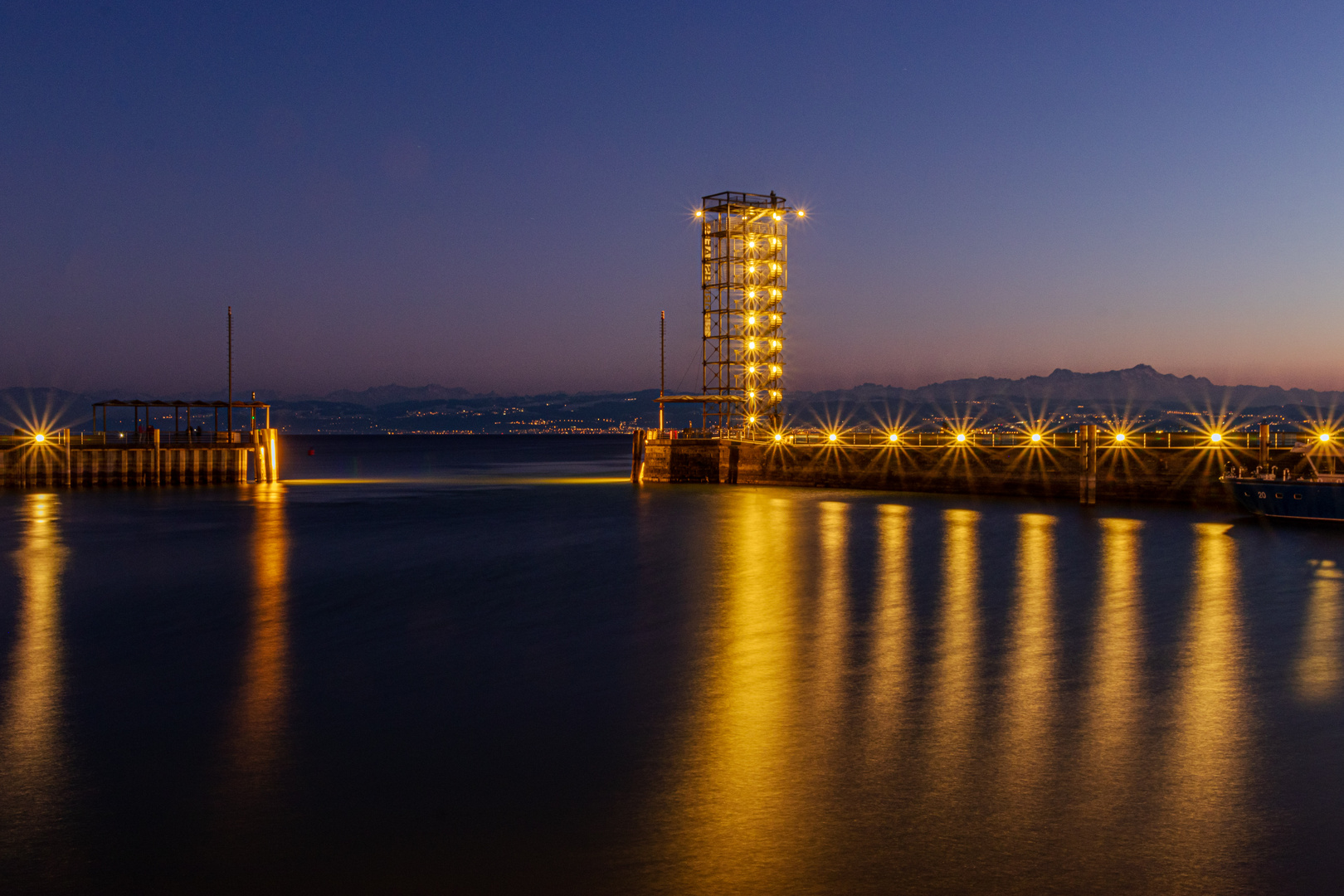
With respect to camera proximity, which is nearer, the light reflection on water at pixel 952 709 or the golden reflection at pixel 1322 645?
the light reflection on water at pixel 952 709

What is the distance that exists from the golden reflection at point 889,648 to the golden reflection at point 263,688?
7509mm

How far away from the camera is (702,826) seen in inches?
424

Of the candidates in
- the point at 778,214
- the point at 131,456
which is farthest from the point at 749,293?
the point at 131,456

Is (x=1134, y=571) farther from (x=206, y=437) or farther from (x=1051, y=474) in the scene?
(x=206, y=437)

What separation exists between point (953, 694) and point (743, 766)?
500 centimetres

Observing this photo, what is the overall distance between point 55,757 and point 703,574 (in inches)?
842

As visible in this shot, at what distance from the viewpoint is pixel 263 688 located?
17.0m

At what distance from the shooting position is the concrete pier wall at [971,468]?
51344 millimetres

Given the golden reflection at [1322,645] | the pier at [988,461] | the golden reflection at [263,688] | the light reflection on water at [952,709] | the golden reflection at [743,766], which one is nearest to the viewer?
the golden reflection at [743,766]

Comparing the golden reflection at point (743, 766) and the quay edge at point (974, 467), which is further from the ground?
the quay edge at point (974, 467)

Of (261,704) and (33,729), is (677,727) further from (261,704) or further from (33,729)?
(33,729)

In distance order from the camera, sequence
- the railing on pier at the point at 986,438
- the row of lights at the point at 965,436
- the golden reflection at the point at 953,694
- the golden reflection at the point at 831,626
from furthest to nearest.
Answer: the railing on pier at the point at 986,438 < the row of lights at the point at 965,436 < the golden reflection at the point at 831,626 < the golden reflection at the point at 953,694

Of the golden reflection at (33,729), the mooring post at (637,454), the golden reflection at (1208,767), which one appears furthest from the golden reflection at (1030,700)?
the mooring post at (637,454)

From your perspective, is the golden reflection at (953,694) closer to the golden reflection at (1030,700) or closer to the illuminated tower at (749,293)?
the golden reflection at (1030,700)
